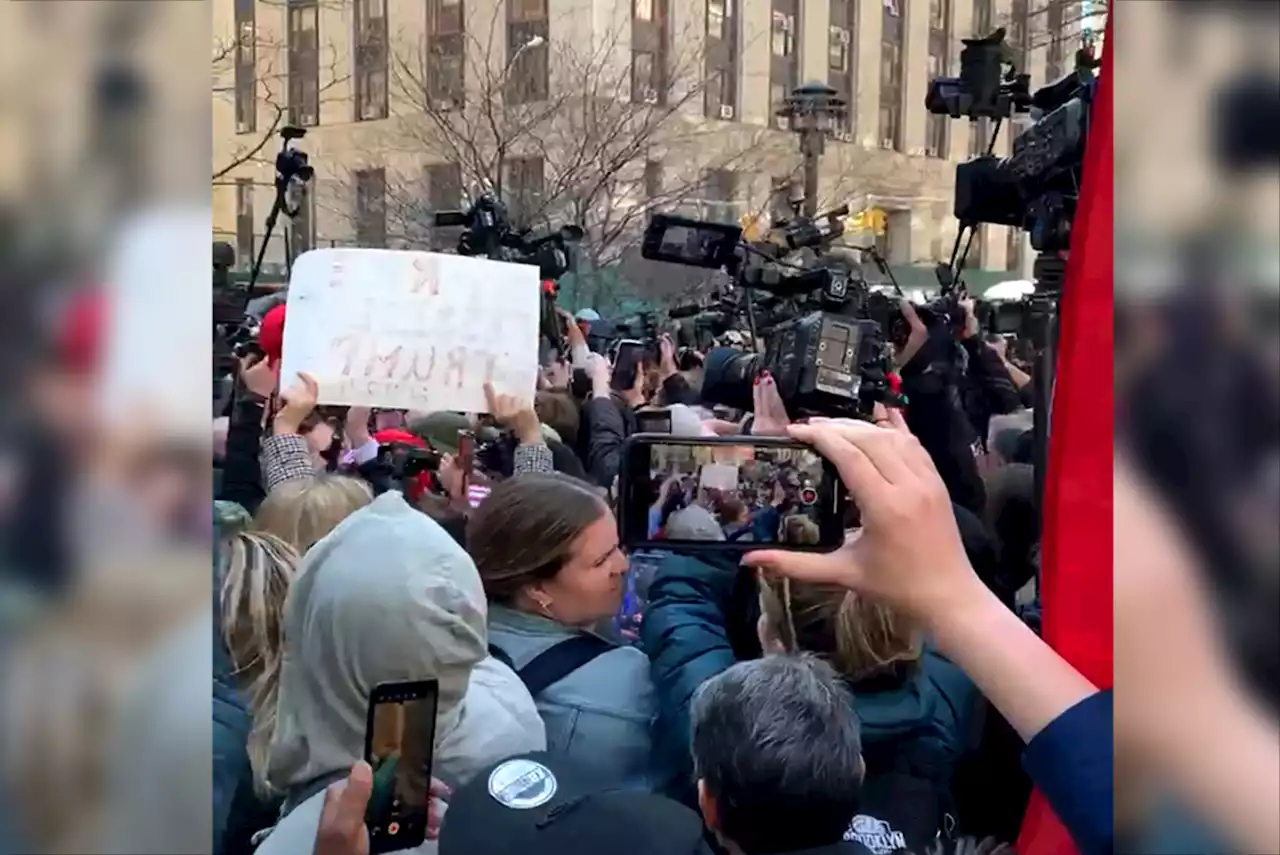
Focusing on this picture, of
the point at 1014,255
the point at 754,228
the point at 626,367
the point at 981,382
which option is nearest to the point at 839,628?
the point at 754,228

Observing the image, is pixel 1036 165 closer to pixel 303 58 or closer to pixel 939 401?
pixel 939 401

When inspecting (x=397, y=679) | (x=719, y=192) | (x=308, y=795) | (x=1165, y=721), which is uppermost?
(x=719, y=192)

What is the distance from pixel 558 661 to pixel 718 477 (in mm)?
502

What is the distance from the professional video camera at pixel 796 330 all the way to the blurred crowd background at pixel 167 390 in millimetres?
1516

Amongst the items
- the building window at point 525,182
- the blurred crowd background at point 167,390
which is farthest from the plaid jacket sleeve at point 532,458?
the building window at point 525,182

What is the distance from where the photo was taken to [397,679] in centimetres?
143

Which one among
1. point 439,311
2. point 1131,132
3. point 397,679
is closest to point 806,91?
point 439,311

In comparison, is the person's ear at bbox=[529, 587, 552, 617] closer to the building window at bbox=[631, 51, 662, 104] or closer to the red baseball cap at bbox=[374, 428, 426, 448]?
the red baseball cap at bbox=[374, 428, 426, 448]

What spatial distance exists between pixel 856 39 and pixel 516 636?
303 centimetres

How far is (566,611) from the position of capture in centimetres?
186

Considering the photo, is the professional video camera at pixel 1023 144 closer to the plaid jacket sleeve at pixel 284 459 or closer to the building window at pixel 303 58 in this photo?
the plaid jacket sleeve at pixel 284 459

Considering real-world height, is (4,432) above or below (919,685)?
above

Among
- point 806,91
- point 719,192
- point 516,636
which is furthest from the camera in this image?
point 719,192

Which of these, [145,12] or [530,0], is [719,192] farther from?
[145,12]
